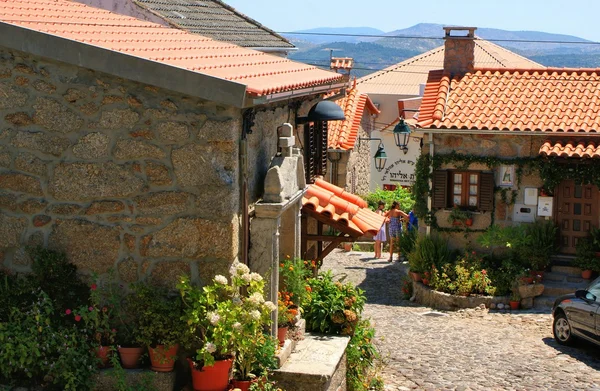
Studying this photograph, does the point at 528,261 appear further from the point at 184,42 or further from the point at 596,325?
the point at 184,42

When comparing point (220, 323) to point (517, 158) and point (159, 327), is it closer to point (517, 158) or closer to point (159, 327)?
point (159, 327)

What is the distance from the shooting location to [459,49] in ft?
68.7

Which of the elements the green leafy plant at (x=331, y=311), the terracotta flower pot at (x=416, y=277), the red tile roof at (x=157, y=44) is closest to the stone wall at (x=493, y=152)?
the terracotta flower pot at (x=416, y=277)

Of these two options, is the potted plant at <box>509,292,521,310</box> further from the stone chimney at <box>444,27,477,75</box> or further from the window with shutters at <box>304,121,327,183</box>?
the stone chimney at <box>444,27,477,75</box>

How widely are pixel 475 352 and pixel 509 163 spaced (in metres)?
6.19

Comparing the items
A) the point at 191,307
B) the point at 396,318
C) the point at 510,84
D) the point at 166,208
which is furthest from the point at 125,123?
the point at 510,84

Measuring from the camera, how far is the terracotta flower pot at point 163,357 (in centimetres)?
773

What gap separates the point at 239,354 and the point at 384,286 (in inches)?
497

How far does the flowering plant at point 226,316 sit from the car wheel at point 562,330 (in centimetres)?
734

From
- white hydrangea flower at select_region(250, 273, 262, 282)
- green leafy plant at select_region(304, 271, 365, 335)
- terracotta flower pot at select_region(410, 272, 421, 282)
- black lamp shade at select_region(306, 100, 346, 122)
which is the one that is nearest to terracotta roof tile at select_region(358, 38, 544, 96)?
terracotta flower pot at select_region(410, 272, 421, 282)

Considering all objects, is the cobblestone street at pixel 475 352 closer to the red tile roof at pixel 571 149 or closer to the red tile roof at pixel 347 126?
the red tile roof at pixel 571 149

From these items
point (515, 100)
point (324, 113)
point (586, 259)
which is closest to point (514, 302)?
point (586, 259)

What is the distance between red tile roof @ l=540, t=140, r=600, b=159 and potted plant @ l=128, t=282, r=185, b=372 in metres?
11.9

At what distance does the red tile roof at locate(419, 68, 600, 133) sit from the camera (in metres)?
18.7
